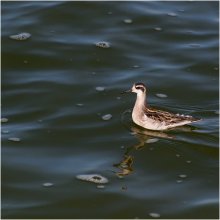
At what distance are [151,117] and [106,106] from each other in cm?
152

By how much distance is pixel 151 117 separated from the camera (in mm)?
16406

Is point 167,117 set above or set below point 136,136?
above

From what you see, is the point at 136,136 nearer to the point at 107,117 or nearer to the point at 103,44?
the point at 107,117

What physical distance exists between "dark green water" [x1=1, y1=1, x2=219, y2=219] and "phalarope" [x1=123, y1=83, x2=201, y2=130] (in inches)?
9.1

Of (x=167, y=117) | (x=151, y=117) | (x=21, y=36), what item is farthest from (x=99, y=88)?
(x=21, y=36)

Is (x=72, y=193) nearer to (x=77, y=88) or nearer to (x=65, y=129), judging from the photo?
(x=65, y=129)

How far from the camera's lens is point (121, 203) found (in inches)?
539

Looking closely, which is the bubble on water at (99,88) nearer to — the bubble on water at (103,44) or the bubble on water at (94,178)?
the bubble on water at (103,44)

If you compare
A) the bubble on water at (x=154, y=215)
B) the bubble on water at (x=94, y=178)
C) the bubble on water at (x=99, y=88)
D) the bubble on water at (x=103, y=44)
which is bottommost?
the bubble on water at (x=154, y=215)

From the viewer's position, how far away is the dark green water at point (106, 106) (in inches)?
546

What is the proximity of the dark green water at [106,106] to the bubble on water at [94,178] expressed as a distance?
142 millimetres

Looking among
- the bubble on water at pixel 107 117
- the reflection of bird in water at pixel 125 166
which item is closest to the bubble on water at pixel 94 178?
the reflection of bird in water at pixel 125 166

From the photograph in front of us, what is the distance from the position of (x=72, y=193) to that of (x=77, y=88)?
16.1 feet

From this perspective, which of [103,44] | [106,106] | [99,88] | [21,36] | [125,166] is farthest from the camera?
[21,36]
